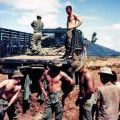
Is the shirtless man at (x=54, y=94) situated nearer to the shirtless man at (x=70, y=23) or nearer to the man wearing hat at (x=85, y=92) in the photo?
the man wearing hat at (x=85, y=92)

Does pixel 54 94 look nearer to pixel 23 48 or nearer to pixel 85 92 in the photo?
pixel 85 92

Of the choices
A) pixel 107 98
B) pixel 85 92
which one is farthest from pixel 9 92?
pixel 107 98

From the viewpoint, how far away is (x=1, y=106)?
8.62m

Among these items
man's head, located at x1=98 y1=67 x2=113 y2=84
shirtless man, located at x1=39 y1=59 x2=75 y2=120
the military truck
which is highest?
the military truck

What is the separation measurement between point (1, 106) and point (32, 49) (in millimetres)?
6341

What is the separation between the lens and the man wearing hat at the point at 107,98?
6.03 m

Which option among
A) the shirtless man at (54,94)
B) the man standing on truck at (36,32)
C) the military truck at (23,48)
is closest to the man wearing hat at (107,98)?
the shirtless man at (54,94)

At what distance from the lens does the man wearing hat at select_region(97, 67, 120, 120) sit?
6.03 m

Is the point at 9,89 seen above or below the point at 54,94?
above

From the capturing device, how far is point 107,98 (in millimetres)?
6062

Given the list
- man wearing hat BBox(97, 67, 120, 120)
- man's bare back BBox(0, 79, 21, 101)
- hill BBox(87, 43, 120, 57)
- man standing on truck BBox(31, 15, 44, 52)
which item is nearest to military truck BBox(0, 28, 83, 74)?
man standing on truck BBox(31, 15, 44, 52)

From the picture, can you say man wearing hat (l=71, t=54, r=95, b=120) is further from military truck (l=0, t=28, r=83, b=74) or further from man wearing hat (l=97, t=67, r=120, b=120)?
military truck (l=0, t=28, r=83, b=74)

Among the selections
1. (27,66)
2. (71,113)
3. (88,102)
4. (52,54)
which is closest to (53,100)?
(88,102)

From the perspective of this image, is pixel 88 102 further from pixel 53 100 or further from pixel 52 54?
pixel 52 54
